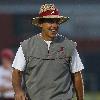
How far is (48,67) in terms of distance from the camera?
7773 mm

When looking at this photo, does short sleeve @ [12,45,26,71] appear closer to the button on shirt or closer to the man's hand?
the button on shirt

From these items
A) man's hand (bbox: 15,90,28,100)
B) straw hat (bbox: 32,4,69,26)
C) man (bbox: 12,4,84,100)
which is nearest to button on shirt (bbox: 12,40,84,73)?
man (bbox: 12,4,84,100)

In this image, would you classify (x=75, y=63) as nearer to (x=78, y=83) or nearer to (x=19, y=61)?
(x=78, y=83)

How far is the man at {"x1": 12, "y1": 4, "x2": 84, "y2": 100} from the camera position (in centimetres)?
777

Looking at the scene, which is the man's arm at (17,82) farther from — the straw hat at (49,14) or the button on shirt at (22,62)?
the straw hat at (49,14)

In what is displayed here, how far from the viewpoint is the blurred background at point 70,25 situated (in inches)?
1378

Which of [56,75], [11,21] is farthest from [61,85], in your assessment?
[11,21]

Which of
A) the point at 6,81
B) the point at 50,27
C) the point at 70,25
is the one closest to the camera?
the point at 50,27

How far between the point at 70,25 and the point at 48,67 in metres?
31.6

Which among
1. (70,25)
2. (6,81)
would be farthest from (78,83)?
(70,25)

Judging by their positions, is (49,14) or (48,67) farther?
(49,14)

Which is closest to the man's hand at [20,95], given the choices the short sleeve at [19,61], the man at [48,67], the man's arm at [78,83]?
the man at [48,67]

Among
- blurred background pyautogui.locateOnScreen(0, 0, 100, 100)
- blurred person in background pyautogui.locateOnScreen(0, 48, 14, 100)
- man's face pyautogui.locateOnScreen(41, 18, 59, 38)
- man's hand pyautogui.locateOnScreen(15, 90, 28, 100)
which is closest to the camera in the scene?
man's hand pyautogui.locateOnScreen(15, 90, 28, 100)

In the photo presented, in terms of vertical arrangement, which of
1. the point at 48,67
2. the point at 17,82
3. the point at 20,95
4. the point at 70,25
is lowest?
the point at 20,95
